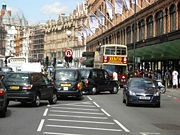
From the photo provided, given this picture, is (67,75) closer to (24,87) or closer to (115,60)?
(24,87)

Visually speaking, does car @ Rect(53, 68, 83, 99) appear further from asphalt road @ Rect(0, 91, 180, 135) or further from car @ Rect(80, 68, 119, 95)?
asphalt road @ Rect(0, 91, 180, 135)

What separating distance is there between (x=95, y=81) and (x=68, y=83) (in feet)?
19.0

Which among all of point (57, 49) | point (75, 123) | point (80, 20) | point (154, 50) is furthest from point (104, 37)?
point (57, 49)

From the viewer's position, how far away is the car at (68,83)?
24000mm

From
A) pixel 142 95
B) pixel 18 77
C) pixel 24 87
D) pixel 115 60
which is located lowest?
pixel 142 95

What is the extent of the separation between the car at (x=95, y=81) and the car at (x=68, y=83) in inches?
149

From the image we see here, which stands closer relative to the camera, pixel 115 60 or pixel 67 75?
pixel 67 75

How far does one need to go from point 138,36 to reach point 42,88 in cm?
3809

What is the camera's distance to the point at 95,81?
29.6 metres

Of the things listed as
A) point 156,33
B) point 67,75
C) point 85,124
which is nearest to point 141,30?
point 156,33

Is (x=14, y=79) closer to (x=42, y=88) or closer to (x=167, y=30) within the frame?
(x=42, y=88)

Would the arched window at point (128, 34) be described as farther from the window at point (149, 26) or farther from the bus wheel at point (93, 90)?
the bus wheel at point (93, 90)

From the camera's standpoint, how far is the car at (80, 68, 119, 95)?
29.0 m

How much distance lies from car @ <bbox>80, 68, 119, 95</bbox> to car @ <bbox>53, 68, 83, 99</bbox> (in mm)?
3783
